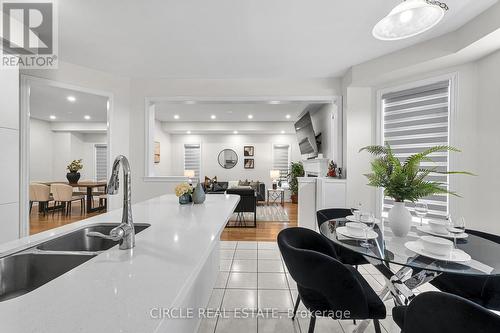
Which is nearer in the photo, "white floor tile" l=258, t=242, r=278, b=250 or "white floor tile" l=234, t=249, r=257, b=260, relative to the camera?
"white floor tile" l=234, t=249, r=257, b=260

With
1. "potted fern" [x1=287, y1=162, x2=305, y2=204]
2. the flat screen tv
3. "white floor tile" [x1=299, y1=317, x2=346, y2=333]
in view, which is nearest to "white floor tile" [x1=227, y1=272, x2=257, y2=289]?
"white floor tile" [x1=299, y1=317, x2=346, y2=333]

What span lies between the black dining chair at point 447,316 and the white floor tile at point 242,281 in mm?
1732

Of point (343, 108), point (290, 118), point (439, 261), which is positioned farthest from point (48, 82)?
point (290, 118)

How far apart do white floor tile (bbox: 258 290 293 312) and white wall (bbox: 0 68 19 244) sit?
248cm

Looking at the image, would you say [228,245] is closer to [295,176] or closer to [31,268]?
[31,268]

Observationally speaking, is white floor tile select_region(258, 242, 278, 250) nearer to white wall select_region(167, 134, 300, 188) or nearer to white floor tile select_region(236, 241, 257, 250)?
white floor tile select_region(236, 241, 257, 250)

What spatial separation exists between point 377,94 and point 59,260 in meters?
3.83

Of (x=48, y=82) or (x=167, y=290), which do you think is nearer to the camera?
(x=167, y=290)

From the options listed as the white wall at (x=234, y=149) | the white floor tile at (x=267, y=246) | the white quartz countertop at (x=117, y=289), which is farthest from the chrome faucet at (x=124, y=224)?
the white wall at (x=234, y=149)

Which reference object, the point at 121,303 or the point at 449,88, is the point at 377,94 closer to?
the point at 449,88

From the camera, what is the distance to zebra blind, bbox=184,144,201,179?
8.43 meters

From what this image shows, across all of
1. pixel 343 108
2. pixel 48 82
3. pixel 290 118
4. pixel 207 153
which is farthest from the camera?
pixel 207 153

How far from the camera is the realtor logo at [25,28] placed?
208cm

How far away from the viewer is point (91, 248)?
136cm
